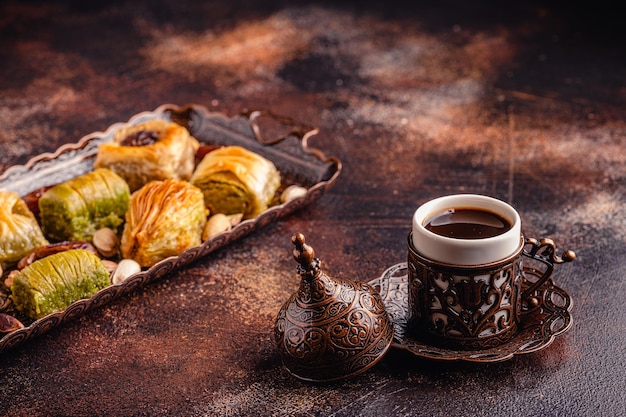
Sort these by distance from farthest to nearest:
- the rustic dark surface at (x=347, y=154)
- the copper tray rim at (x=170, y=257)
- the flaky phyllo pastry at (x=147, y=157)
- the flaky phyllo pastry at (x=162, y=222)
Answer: the flaky phyllo pastry at (x=147, y=157) < the flaky phyllo pastry at (x=162, y=222) < the copper tray rim at (x=170, y=257) < the rustic dark surface at (x=347, y=154)

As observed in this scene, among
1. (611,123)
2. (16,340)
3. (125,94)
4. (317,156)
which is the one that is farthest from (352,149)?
(16,340)

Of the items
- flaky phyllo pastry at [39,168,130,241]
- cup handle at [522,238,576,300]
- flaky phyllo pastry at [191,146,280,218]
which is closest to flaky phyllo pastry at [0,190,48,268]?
flaky phyllo pastry at [39,168,130,241]

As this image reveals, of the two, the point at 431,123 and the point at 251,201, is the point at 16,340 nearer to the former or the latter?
the point at 251,201

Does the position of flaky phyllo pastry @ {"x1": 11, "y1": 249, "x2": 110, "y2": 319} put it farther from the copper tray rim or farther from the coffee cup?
the coffee cup

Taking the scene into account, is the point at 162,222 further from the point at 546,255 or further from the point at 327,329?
the point at 546,255

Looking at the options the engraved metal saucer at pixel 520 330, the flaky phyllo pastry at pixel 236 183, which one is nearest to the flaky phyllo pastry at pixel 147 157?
the flaky phyllo pastry at pixel 236 183

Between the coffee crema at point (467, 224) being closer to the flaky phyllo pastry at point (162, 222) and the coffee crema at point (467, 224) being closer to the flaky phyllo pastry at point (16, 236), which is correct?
the flaky phyllo pastry at point (162, 222)
